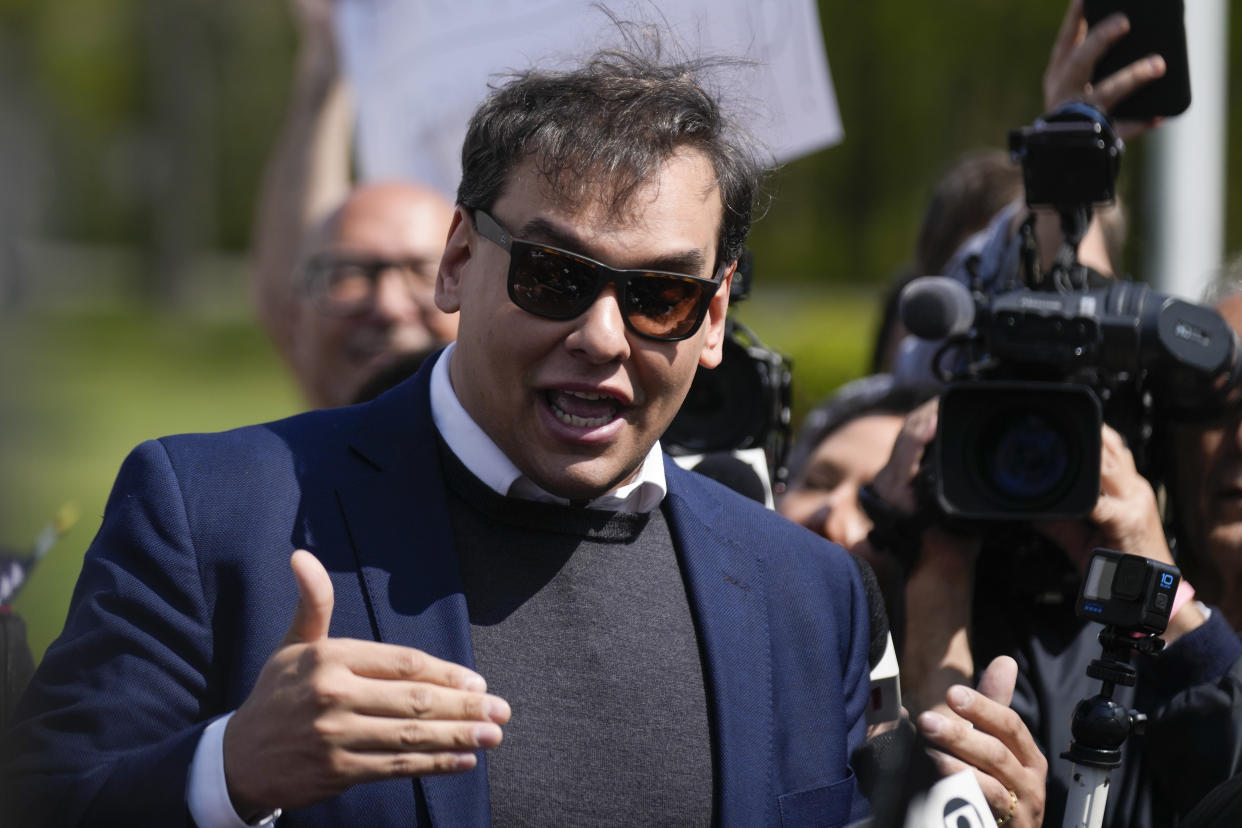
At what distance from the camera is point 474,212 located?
81.9 inches

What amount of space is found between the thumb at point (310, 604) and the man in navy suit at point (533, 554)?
0.58ft

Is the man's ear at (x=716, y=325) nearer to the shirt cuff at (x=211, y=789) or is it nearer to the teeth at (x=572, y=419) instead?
the teeth at (x=572, y=419)

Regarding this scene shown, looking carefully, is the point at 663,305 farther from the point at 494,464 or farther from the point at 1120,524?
the point at 1120,524

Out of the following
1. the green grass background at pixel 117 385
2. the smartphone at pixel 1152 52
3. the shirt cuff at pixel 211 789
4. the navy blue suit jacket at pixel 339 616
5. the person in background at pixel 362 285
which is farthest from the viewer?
the person in background at pixel 362 285

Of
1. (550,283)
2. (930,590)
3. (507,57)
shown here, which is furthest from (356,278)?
(550,283)

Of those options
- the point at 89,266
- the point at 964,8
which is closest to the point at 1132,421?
the point at 964,8

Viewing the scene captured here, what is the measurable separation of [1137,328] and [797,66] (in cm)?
→ 103

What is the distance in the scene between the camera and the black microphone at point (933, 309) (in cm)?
239

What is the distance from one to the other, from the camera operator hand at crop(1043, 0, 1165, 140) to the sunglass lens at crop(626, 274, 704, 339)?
0.97 m

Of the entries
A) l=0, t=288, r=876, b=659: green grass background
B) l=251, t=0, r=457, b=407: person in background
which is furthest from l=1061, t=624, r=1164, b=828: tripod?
l=251, t=0, r=457, b=407: person in background

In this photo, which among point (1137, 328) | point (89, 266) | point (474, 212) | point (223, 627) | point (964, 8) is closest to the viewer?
point (223, 627)

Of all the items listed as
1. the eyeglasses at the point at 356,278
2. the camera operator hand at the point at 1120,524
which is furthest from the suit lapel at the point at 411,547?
the eyeglasses at the point at 356,278

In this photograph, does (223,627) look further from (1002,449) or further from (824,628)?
(1002,449)

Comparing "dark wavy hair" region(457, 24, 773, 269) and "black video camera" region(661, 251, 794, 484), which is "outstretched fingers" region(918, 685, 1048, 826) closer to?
"dark wavy hair" region(457, 24, 773, 269)
